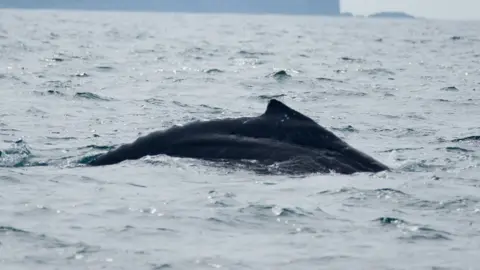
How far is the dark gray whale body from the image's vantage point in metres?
11.6

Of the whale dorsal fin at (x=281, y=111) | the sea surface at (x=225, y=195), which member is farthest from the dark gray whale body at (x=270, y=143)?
the sea surface at (x=225, y=195)

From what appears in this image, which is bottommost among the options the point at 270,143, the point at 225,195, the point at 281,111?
the point at 225,195

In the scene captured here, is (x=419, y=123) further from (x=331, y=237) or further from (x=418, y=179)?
(x=331, y=237)

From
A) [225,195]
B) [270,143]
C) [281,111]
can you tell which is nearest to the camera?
[225,195]

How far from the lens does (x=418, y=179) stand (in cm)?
1204

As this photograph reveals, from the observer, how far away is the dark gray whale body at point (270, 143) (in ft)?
38.2

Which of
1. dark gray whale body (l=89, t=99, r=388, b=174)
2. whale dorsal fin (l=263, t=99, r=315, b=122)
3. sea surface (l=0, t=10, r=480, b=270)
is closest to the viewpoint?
sea surface (l=0, t=10, r=480, b=270)

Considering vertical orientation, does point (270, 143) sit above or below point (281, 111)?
below

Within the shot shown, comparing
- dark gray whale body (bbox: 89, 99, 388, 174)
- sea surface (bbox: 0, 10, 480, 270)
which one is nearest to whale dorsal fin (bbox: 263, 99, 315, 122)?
dark gray whale body (bbox: 89, 99, 388, 174)

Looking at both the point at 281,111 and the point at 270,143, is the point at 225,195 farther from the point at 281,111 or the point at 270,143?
the point at 281,111

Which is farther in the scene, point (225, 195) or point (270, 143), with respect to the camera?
point (270, 143)

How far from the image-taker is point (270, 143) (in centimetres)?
1173

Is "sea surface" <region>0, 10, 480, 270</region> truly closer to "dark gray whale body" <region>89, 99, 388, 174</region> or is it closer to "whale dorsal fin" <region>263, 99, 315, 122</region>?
"dark gray whale body" <region>89, 99, 388, 174</region>

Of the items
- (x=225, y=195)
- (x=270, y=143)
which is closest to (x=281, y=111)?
(x=270, y=143)
